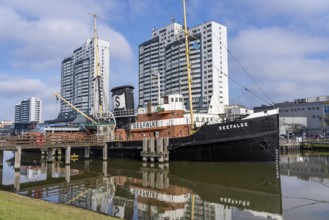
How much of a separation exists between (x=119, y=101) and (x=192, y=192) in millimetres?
24281

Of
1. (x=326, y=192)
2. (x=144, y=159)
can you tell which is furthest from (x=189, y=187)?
(x=144, y=159)

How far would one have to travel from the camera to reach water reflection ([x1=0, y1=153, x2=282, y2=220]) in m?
12.6

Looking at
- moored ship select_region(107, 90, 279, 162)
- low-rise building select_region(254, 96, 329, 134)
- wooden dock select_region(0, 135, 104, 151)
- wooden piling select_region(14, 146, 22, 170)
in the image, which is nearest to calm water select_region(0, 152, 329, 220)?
wooden piling select_region(14, 146, 22, 170)

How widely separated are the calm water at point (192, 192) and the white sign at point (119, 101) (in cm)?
1461

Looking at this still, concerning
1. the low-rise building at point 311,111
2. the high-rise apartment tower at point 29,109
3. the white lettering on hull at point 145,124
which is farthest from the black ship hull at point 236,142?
the high-rise apartment tower at point 29,109

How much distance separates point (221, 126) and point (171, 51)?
99117mm

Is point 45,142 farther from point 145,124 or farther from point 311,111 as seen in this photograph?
point 311,111

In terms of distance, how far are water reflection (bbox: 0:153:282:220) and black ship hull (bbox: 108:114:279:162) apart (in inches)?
60.6

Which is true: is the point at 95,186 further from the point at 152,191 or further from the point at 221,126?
the point at 221,126

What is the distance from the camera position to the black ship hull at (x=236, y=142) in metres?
26.8

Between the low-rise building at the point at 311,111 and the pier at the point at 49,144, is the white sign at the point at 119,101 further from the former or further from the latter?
the low-rise building at the point at 311,111

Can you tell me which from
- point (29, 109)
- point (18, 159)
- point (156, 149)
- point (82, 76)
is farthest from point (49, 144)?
point (29, 109)

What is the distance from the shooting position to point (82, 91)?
127m

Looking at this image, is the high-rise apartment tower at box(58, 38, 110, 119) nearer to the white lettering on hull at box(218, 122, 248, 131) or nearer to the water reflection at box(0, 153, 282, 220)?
the white lettering on hull at box(218, 122, 248, 131)
